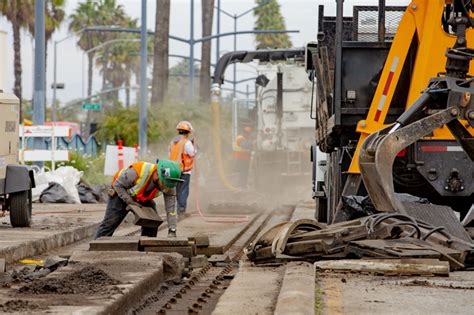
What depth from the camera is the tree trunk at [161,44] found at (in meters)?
41.1

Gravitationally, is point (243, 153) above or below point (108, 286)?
above

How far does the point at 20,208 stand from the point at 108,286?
7.16 meters

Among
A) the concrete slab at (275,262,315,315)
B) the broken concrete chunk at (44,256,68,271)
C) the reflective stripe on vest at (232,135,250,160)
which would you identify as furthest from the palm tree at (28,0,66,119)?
the concrete slab at (275,262,315,315)

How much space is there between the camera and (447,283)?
9.45 meters

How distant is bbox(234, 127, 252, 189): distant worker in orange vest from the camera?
35.1 m

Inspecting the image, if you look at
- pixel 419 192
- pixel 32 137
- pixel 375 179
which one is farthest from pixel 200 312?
pixel 32 137

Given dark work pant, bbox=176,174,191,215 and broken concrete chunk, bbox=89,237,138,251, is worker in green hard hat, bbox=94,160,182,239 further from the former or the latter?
dark work pant, bbox=176,174,191,215

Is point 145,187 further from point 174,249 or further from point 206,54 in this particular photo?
point 206,54

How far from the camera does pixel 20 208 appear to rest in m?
16.3

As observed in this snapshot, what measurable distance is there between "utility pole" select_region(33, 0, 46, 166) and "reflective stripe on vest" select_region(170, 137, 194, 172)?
5850 mm

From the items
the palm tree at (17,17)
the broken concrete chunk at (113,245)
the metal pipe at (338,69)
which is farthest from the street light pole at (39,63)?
the palm tree at (17,17)

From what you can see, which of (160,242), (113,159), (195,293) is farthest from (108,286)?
(113,159)

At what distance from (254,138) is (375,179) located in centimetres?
2278

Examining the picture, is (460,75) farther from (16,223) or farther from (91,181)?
(91,181)
